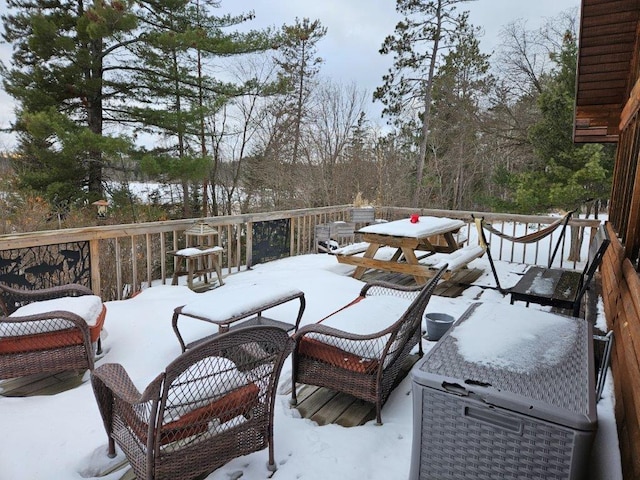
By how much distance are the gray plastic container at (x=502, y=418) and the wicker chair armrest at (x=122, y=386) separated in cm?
96

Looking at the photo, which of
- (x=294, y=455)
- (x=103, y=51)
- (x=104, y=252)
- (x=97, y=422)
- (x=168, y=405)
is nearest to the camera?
(x=168, y=405)

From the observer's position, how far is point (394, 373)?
8.09 feet

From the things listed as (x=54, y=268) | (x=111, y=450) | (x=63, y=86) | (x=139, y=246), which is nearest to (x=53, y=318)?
(x=111, y=450)

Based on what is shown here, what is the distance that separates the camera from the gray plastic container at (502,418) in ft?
4.07

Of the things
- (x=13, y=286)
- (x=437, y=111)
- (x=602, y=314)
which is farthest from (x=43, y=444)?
(x=437, y=111)

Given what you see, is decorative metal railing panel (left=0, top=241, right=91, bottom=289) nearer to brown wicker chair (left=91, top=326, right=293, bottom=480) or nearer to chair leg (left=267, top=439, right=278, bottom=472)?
brown wicker chair (left=91, top=326, right=293, bottom=480)

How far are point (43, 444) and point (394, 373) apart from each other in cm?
193

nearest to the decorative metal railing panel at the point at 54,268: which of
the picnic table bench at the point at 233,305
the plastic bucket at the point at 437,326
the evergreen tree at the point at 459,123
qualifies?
the picnic table bench at the point at 233,305

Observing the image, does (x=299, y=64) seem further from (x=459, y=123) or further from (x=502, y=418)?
(x=502, y=418)

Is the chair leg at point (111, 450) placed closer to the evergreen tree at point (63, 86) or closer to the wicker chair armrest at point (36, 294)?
the wicker chair armrest at point (36, 294)

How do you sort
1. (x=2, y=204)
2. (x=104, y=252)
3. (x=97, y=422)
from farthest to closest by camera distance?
(x=2, y=204) < (x=104, y=252) < (x=97, y=422)

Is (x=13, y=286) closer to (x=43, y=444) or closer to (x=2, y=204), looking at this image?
(x=43, y=444)

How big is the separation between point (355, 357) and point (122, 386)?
1210 millimetres

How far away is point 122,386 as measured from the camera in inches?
66.7
